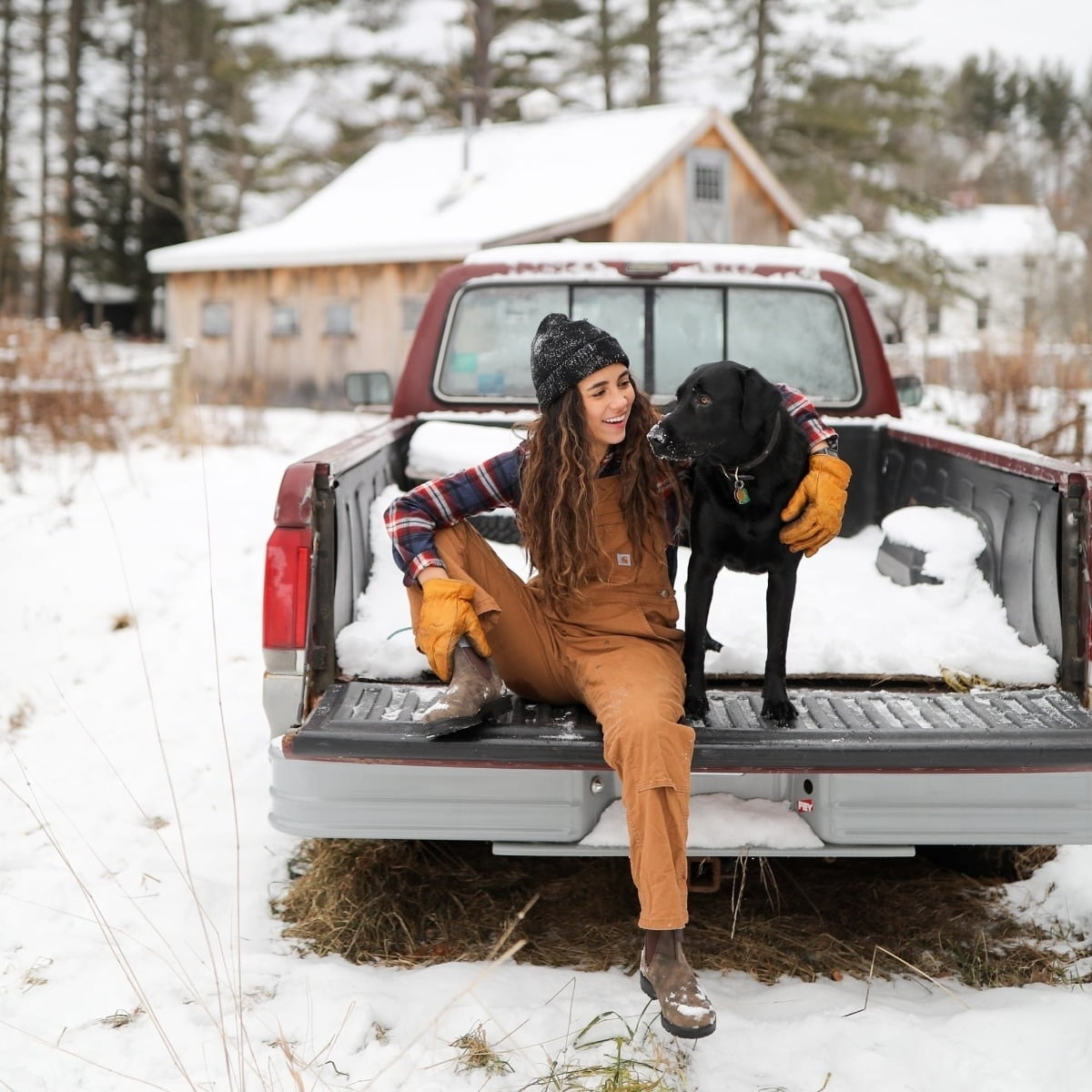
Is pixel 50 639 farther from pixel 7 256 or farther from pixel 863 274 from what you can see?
pixel 7 256

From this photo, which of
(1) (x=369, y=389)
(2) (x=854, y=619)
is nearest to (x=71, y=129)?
(1) (x=369, y=389)

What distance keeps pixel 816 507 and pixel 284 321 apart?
18.6 metres

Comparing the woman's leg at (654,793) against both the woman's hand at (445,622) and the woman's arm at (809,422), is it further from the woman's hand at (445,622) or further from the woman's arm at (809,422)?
the woman's arm at (809,422)

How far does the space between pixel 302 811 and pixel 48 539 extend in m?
5.40

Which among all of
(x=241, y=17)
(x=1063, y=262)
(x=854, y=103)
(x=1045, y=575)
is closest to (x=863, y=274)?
(x=854, y=103)

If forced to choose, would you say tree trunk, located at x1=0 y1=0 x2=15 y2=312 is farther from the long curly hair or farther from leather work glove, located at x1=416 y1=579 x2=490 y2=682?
leather work glove, located at x1=416 y1=579 x2=490 y2=682

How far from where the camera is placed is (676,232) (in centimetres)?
1950

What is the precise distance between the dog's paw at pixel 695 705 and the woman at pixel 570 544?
0.30 ft

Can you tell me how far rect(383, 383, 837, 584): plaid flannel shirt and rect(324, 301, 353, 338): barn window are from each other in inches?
670

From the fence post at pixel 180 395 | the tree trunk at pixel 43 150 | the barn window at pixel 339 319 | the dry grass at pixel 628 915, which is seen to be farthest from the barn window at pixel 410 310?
the tree trunk at pixel 43 150

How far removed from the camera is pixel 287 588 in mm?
2812

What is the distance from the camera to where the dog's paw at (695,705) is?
2.87 m

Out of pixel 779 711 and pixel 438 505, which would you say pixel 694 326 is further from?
pixel 779 711

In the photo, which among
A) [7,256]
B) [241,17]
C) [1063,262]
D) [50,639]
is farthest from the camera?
[7,256]
